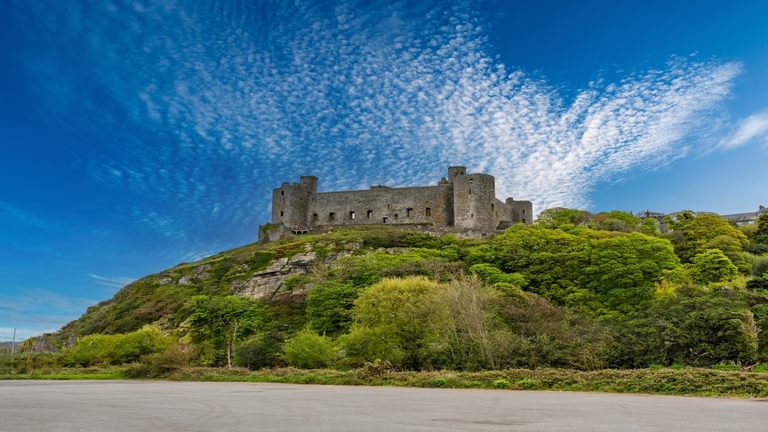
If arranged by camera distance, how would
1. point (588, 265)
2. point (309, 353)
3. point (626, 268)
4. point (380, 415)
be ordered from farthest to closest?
point (588, 265) < point (626, 268) < point (309, 353) < point (380, 415)

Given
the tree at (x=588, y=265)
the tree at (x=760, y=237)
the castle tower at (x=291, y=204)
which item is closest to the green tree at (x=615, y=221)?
the tree at (x=760, y=237)

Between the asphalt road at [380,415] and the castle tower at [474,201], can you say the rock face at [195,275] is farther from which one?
the asphalt road at [380,415]

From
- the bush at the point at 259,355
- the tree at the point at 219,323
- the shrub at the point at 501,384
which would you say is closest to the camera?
the shrub at the point at 501,384

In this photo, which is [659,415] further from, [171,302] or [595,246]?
[171,302]

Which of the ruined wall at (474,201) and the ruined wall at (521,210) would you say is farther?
the ruined wall at (521,210)

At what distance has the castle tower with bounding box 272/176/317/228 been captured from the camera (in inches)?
3575

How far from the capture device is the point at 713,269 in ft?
160

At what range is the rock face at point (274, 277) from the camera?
63219 millimetres

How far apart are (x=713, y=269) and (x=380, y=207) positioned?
4927 centimetres

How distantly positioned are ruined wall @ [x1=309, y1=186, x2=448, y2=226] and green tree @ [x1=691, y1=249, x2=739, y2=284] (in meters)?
41.2

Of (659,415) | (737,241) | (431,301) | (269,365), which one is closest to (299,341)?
(269,365)

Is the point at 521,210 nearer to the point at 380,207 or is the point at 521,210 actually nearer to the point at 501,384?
the point at 380,207

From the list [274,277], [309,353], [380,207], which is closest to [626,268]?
[309,353]

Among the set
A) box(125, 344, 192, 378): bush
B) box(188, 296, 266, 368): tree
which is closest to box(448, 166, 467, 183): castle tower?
box(188, 296, 266, 368): tree
